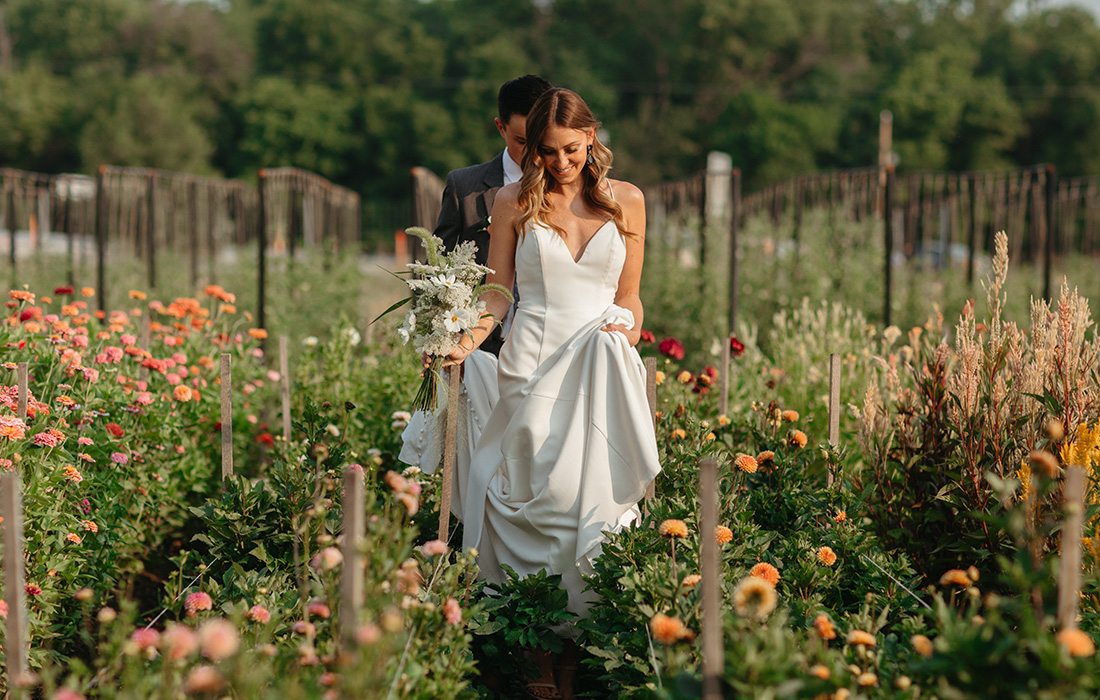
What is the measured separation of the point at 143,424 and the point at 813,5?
47.9 m

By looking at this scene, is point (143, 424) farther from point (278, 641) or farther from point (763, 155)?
point (763, 155)

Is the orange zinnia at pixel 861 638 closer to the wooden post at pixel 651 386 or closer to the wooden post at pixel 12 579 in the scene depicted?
the wooden post at pixel 651 386

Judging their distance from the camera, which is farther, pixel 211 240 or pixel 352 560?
pixel 211 240

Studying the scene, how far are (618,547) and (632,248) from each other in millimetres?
1069

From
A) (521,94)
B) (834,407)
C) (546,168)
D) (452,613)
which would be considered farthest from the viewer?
(521,94)

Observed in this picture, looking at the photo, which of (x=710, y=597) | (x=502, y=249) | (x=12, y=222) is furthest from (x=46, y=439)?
(x=12, y=222)

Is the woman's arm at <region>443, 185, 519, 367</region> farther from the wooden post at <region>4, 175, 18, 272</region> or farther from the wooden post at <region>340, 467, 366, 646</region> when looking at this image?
the wooden post at <region>4, 175, 18, 272</region>

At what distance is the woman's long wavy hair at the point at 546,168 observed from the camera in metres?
3.56

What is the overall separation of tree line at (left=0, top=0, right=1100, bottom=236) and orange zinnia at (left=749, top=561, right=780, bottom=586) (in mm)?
35516

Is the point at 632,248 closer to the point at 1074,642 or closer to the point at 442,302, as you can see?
the point at 442,302

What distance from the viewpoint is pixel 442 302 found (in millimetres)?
3555

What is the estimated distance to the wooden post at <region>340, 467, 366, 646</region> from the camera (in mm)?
2172

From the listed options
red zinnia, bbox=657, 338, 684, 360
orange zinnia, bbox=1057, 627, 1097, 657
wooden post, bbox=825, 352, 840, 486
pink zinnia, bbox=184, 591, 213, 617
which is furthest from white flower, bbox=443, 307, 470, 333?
orange zinnia, bbox=1057, 627, 1097, 657

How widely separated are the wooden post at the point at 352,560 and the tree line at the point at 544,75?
36.3 metres
